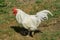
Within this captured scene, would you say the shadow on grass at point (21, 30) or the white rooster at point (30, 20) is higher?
the white rooster at point (30, 20)

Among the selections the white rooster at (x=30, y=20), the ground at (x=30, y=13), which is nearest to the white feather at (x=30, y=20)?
the white rooster at (x=30, y=20)

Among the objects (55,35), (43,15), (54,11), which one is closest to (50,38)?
(55,35)

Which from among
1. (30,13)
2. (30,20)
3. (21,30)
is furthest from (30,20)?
(30,13)

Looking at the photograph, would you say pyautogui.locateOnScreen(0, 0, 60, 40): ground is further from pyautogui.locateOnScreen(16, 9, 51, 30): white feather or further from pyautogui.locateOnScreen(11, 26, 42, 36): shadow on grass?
pyautogui.locateOnScreen(16, 9, 51, 30): white feather

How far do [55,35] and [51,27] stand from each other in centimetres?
61

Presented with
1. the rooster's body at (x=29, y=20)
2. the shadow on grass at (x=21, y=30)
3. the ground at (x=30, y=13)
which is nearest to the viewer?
the rooster's body at (x=29, y=20)

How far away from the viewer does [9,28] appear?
8.35 metres

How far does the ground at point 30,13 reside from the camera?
7.86 meters

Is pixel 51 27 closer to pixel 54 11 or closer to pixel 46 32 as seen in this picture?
pixel 46 32

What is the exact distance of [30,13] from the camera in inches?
→ 377

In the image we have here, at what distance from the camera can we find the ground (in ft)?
25.8

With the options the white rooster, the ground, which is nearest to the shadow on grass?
the ground

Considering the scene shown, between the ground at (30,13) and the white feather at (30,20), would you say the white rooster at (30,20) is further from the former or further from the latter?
the ground at (30,13)

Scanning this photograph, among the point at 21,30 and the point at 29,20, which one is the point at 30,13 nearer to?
the point at 21,30
